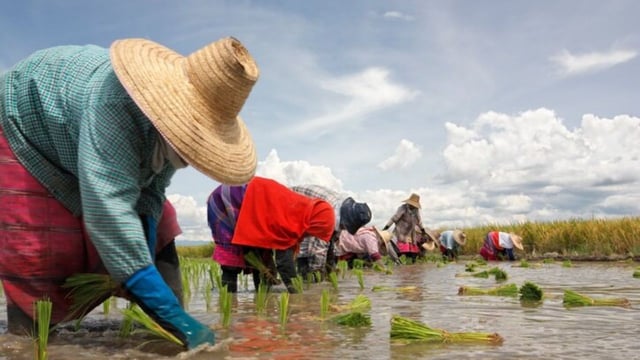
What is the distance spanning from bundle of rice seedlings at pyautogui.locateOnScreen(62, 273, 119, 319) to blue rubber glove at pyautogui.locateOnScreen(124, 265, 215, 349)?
1.25 ft

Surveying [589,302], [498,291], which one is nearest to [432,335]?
[589,302]

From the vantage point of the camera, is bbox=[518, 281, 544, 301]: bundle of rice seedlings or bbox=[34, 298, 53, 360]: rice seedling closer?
bbox=[34, 298, 53, 360]: rice seedling

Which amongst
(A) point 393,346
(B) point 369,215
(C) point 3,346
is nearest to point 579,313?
(A) point 393,346

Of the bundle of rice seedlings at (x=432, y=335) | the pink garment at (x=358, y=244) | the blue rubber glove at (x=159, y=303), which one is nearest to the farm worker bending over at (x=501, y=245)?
the pink garment at (x=358, y=244)

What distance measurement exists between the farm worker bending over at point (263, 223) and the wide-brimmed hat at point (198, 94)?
258 cm

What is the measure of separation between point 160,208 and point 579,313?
2549 mm

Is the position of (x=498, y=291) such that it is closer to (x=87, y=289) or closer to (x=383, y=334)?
(x=383, y=334)

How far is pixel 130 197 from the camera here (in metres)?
2.39

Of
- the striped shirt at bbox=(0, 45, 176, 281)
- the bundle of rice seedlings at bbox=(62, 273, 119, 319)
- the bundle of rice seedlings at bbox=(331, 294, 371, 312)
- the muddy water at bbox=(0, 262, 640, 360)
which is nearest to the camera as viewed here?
the striped shirt at bbox=(0, 45, 176, 281)

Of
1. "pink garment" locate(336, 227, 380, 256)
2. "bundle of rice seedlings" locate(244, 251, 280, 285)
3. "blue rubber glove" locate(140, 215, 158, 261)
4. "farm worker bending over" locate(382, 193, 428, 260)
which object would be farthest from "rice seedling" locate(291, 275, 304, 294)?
"farm worker bending over" locate(382, 193, 428, 260)

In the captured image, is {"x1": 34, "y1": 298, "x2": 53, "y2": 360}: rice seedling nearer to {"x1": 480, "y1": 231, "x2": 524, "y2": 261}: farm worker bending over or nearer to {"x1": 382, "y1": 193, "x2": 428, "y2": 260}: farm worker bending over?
{"x1": 382, "y1": 193, "x2": 428, "y2": 260}: farm worker bending over

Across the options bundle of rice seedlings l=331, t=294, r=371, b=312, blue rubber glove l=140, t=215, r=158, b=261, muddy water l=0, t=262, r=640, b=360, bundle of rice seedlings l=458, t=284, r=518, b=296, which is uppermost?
blue rubber glove l=140, t=215, r=158, b=261

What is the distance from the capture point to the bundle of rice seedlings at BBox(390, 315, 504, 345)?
2.69m

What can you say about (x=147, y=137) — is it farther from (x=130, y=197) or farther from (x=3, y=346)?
(x=3, y=346)
